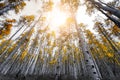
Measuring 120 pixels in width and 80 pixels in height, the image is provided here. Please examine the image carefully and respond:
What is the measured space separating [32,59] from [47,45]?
4208 millimetres

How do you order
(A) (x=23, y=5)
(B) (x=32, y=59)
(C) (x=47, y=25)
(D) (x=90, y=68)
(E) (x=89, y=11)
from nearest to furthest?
(D) (x=90, y=68)
(E) (x=89, y=11)
(A) (x=23, y=5)
(C) (x=47, y=25)
(B) (x=32, y=59)

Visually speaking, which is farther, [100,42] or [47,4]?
[100,42]

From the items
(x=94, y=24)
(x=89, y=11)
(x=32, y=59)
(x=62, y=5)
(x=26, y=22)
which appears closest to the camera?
(x=89, y=11)

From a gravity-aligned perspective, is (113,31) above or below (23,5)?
below

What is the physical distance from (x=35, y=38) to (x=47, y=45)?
4133 mm

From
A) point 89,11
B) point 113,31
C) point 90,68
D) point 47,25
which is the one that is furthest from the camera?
point 47,25

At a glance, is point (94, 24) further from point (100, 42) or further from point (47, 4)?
point (47, 4)

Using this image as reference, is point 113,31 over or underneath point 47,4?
underneath

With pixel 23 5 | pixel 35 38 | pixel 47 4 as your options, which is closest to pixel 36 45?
pixel 35 38

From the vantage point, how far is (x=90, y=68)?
5.44 meters

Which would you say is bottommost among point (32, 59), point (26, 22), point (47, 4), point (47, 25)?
point (32, 59)

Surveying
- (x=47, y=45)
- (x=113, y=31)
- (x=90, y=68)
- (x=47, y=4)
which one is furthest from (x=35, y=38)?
(x=90, y=68)

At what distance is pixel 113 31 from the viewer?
16953 mm

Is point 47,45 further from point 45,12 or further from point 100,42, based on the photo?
point 100,42
